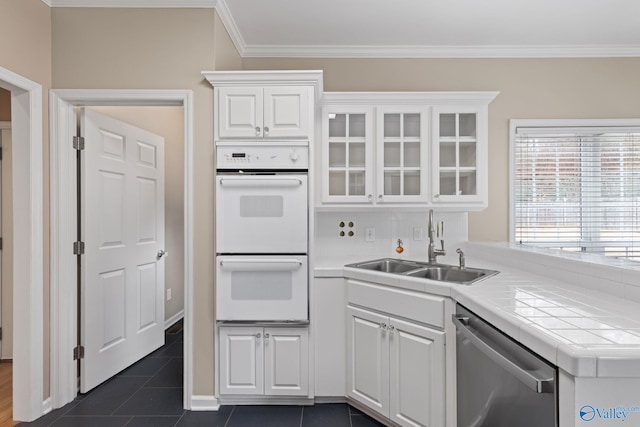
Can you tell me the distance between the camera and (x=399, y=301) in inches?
80.5

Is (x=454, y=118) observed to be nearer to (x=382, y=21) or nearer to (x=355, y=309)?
(x=382, y=21)

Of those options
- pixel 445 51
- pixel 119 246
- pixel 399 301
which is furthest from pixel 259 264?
pixel 445 51

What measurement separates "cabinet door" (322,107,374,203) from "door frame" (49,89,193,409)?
→ 1.00 metres

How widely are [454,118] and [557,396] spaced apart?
2.17 metres

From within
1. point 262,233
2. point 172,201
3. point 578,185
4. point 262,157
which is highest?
point 262,157

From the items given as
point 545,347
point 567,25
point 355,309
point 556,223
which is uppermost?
point 567,25

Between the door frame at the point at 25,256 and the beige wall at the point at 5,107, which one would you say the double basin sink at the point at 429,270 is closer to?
the door frame at the point at 25,256

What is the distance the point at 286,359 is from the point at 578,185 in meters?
2.87

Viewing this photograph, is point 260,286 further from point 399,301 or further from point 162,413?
point 162,413

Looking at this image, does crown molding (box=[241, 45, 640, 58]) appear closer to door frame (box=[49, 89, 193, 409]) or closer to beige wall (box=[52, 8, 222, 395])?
beige wall (box=[52, 8, 222, 395])

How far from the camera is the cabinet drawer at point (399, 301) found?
1.87m

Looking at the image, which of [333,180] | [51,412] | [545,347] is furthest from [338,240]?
[51,412]

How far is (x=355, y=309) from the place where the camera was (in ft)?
7.57

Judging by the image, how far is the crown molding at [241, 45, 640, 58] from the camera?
3.08 meters
